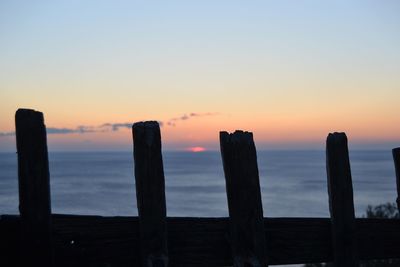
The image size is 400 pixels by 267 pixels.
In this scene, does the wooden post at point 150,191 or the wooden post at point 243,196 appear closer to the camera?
the wooden post at point 150,191

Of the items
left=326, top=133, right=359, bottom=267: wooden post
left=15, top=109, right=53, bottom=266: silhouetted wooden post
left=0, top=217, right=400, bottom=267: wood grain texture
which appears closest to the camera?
left=15, top=109, right=53, bottom=266: silhouetted wooden post

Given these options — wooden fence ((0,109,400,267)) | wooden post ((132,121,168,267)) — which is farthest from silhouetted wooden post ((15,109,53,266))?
wooden post ((132,121,168,267))

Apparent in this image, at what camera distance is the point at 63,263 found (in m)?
3.37

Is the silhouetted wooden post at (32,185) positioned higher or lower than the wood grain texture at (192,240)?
higher

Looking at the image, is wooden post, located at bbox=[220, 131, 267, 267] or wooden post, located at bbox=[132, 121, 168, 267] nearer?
wooden post, located at bbox=[132, 121, 168, 267]

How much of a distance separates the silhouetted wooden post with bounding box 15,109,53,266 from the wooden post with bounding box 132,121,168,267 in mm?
520

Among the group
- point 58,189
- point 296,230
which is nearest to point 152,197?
point 296,230

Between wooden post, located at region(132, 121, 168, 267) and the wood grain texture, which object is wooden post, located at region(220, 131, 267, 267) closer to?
the wood grain texture

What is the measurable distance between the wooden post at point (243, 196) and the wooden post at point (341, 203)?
0.51 m

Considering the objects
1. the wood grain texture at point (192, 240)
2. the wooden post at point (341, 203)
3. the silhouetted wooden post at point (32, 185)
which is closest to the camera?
the silhouetted wooden post at point (32, 185)

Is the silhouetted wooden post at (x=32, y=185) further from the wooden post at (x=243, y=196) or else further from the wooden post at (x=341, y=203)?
the wooden post at (x=341, y=203)

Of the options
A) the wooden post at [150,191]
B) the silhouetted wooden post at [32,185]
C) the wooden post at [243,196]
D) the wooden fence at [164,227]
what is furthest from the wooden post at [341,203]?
the silhouetted wooden post at [32,185]

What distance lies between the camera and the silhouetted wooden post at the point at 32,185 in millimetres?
3256

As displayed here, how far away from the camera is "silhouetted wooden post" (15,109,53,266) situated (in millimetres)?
3256
